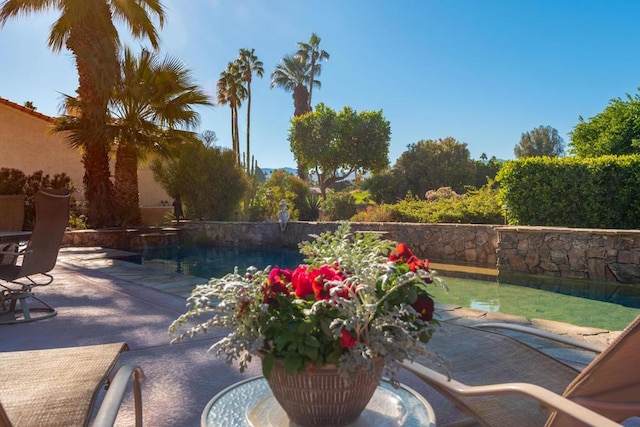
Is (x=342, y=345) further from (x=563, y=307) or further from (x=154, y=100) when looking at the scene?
(x=154, y=100)

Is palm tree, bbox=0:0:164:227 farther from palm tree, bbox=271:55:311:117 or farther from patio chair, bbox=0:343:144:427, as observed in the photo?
palm tree, bbox=271:55:311:117

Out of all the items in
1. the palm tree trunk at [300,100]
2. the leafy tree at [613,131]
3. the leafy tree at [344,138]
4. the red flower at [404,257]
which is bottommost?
the red flower at [404,257]

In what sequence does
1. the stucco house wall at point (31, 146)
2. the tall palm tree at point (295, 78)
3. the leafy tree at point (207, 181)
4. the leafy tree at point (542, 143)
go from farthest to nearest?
the leafy tree at point (542, 143) → the tall palm tree at point (295, 78) → the stucco house wall at point (31, 146) → the leafy tree at point (207, 181)

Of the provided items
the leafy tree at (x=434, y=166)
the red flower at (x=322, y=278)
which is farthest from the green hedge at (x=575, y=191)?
the leafy tree at (x=434, y=166)

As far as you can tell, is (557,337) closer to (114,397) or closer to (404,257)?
(404,257)

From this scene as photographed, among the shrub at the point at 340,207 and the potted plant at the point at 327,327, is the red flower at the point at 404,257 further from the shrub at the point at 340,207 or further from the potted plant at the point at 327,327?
the shrub at the point at 340,207

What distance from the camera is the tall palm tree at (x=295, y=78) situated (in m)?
36.2

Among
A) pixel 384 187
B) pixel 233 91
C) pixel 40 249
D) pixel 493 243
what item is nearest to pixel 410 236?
pixel 493 243

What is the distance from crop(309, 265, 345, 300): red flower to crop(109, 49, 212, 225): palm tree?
13.7 m

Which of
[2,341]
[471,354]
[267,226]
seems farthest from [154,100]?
[471,354]

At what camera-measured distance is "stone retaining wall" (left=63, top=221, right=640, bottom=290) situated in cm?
731

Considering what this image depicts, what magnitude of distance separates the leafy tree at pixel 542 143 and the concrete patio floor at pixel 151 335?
51.3m

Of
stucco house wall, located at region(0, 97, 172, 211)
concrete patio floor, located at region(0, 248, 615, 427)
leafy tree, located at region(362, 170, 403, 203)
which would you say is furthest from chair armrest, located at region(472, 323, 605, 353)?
leafy tree, located at region(362, 170, 403, 203)

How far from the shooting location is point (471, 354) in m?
2.86
